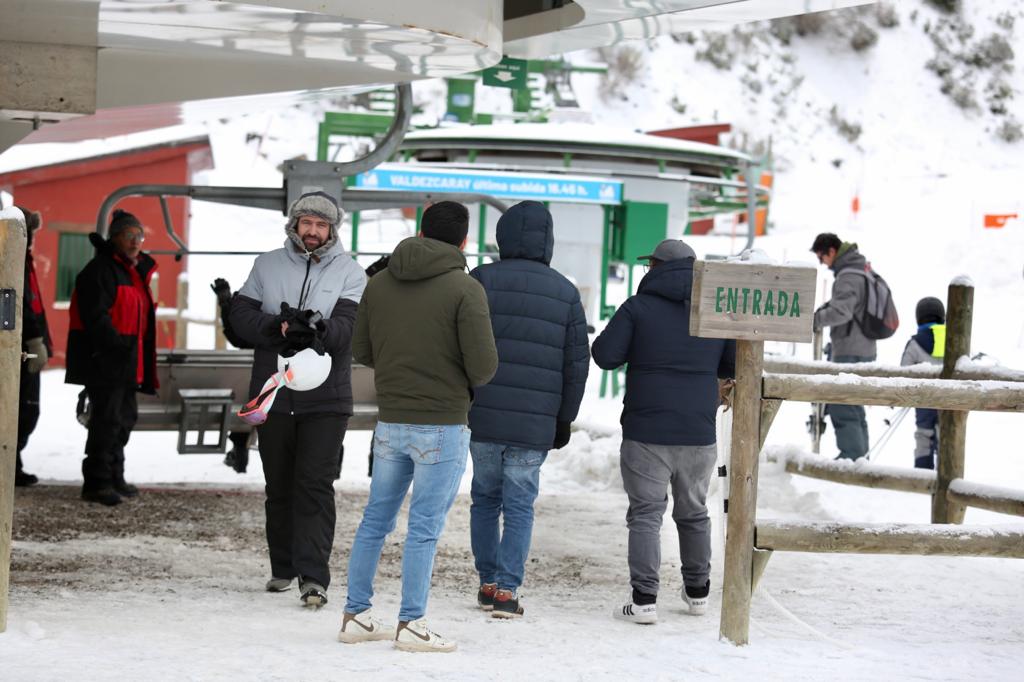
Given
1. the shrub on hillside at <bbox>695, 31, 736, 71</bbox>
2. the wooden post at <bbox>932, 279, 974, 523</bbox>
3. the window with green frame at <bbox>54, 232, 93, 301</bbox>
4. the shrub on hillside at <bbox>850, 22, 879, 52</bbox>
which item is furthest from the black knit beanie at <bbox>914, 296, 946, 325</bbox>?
the shrub on hillside at <bbox>850, 22, 879, 52</bbox>

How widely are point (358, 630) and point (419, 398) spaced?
926 mm

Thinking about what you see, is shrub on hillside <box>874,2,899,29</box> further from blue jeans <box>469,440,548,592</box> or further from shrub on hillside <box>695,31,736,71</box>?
blue jeans <box>469,440,548,592</box>

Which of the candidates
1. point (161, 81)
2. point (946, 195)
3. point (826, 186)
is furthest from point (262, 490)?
point (826, 186)

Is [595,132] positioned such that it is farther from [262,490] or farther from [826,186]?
[826,186]

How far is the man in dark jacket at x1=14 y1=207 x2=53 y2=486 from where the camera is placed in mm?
8797

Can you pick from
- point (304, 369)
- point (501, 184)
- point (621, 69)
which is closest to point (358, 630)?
point (304, 369)

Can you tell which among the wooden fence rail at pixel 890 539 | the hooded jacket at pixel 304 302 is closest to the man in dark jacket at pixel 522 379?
the hooded jacket at pixel 304 302

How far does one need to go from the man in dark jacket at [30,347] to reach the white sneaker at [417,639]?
14.2 feet

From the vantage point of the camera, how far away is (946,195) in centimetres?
3578

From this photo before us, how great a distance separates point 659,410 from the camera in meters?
5.92

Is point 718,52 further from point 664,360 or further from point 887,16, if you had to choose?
point 664,360

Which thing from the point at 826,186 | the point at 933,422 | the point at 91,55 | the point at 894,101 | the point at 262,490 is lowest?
the point at 262,490

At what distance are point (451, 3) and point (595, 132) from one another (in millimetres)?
11040

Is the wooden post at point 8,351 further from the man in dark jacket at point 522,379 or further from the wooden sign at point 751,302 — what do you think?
the wooden sign at point 751,302
